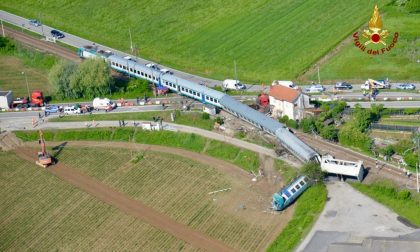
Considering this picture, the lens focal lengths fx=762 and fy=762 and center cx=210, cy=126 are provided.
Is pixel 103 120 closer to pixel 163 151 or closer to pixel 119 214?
pixel 163 151

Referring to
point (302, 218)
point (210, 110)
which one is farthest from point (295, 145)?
point (210, 110)

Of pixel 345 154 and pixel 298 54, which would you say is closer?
pixel 345 154

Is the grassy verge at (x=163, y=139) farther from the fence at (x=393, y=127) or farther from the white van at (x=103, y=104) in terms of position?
the fence at (x=393, y=127)

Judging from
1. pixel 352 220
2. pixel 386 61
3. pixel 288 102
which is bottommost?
pixel 352 220

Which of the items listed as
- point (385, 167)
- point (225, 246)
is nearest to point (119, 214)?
point (225, 246)

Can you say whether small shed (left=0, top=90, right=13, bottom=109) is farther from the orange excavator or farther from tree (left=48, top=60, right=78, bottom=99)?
the orange excavator

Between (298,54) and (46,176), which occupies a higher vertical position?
(298,54)

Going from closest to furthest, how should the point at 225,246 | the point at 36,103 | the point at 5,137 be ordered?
the point at 225,246 → the point at 5,137 → the point at 36,103

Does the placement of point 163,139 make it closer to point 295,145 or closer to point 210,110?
point 210,110
